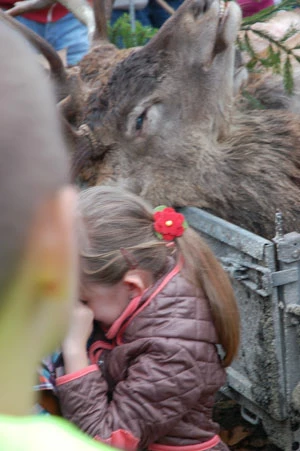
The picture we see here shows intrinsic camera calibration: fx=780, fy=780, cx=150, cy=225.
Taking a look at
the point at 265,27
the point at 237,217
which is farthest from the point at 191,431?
the point at 265,27

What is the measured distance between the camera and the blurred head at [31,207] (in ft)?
2.34

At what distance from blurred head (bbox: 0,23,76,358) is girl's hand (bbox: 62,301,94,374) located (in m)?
1.84

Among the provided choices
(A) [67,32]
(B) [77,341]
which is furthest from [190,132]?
(A) [67,32]

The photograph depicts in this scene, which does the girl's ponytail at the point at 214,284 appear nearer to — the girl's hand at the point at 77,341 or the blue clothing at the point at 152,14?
the girl's hand at the point at 77,341

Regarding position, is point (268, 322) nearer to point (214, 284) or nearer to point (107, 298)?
point (214, 284)

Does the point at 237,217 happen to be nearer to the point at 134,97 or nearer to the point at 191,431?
the point at 134,97

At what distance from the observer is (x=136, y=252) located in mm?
2656

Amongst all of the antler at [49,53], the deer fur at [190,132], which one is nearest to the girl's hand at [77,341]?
the deer fur at [190,132]

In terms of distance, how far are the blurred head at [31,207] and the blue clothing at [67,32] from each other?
577cm

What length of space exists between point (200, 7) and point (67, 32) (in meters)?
2.53

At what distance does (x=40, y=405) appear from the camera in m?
2.67

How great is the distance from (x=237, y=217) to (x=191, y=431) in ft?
5.18

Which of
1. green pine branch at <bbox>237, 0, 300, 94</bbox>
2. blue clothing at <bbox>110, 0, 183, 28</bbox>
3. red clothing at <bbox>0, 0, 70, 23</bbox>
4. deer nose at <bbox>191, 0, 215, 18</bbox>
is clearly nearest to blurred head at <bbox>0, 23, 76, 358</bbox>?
deer nose at <bbox>191, 0, 215, 18</bbox>

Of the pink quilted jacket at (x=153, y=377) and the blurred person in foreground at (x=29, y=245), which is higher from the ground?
the blurred person in foreground at (x=29, y=245)
